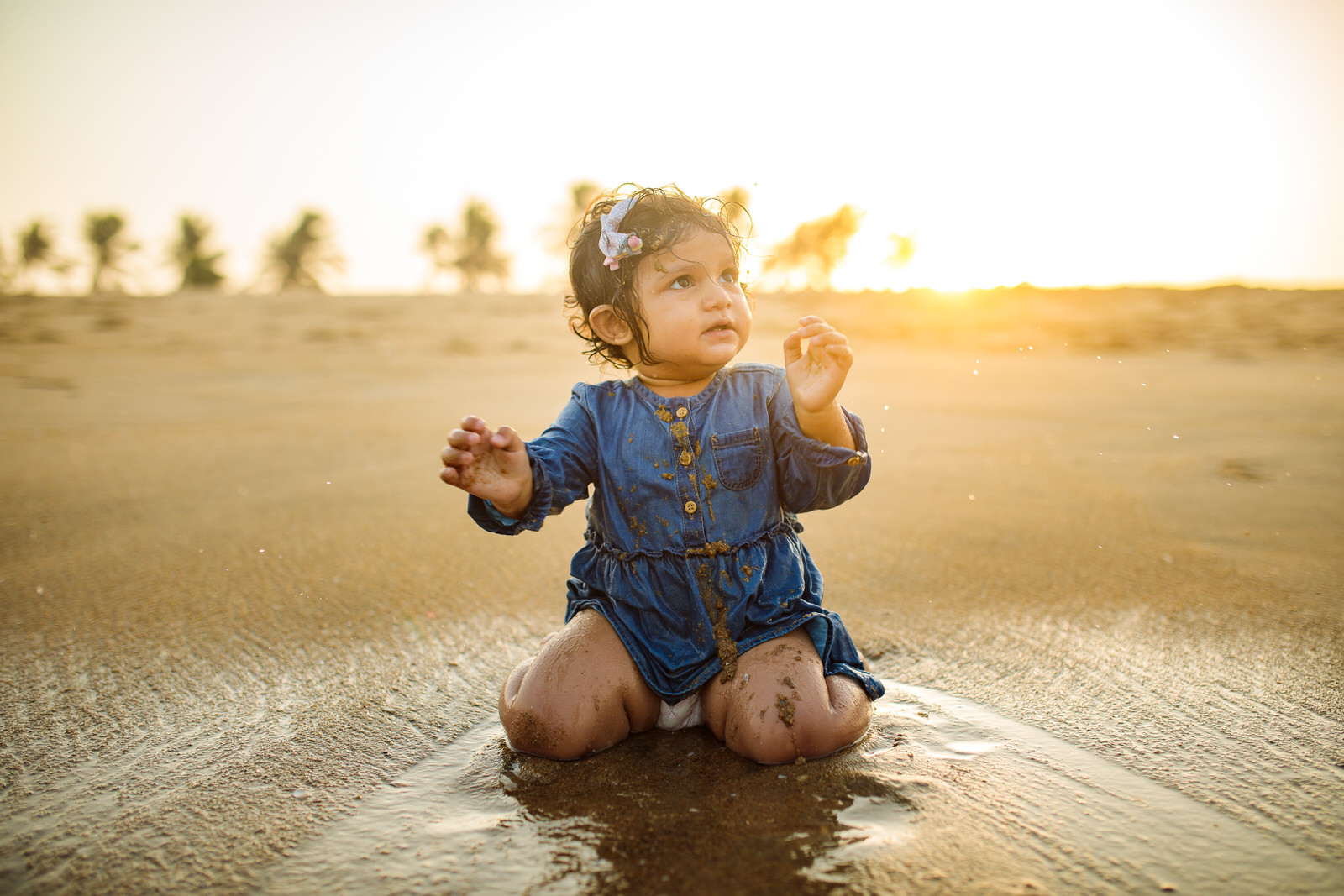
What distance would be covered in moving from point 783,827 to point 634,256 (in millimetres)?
1115

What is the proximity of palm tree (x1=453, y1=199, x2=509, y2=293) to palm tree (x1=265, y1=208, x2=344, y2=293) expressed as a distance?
249 inches

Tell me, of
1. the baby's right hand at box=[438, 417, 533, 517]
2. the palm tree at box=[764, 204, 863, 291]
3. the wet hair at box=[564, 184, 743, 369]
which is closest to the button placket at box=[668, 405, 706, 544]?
the wet hair at box=[564, 184, 743, 369]

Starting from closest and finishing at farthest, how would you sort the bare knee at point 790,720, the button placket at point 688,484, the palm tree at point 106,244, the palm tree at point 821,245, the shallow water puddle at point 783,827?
1. the shallow water puddle at point 783,827
2. the bare knee at point 790,720
3. the button placket at point 688,484
4. the palm tree at point 821,245
5. the palm tree at point 106,244

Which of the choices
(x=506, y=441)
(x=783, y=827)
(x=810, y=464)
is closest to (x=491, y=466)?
(x=506, y=441)

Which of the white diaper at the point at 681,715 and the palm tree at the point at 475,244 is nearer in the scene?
the white diaper at the point at 681,715

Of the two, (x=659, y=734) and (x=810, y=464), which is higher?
(x=810, y=464)

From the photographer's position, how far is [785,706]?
1.48 meters

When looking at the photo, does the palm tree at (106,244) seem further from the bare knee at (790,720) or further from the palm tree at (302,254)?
the bare knee at (790,720)

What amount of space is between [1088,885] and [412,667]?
1.42m

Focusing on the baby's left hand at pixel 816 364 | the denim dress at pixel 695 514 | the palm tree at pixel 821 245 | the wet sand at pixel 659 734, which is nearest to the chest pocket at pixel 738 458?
the denim dress at pixel 695 514

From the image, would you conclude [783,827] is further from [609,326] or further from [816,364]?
[609,326]

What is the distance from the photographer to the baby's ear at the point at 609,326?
1.82 m

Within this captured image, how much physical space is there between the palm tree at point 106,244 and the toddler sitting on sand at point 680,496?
136 feet

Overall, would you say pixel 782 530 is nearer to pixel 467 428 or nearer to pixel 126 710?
pixel 467 428
